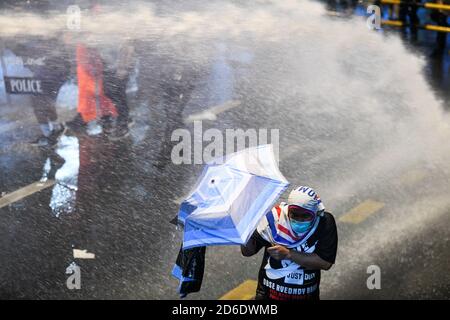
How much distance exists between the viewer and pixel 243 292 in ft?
25.2

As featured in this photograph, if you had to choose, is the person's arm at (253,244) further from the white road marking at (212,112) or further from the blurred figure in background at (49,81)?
the white road marking at (212,112)

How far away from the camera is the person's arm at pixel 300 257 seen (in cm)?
605

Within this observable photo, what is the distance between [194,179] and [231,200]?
3.86 metres

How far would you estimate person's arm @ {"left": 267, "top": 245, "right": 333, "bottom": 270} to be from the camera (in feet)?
19.9

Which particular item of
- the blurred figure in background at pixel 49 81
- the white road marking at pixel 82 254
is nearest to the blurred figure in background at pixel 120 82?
the blurred figure in background at pixel 49 81

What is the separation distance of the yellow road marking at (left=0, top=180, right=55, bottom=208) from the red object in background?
183 cm

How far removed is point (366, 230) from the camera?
876cm

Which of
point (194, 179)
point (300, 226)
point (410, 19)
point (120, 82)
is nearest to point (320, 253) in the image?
point (300, 226)

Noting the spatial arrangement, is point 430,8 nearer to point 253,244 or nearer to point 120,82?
point 120,82

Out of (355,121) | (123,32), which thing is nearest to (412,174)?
(355,121)

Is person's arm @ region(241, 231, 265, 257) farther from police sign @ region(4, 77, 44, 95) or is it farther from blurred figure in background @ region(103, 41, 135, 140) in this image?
police sign @ region(4, 77, 44, 95)

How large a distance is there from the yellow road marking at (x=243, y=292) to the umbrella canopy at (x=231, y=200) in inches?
69.6

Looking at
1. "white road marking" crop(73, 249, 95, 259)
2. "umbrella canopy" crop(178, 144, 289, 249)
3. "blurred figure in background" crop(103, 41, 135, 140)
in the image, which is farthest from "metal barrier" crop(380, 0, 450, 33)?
"umbrella canopy" crop(178, 144, 289, 249)
